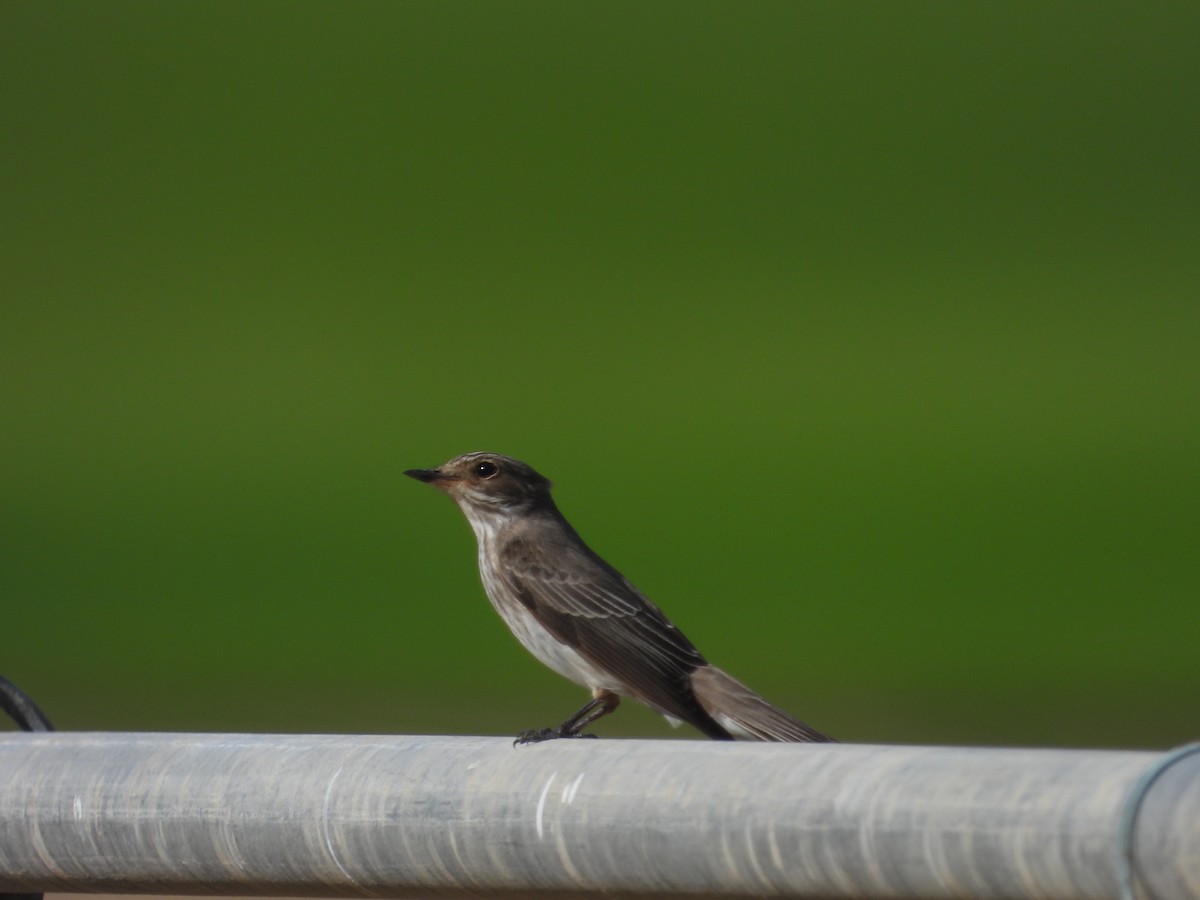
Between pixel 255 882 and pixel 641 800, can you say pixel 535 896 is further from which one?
pixel 255 882

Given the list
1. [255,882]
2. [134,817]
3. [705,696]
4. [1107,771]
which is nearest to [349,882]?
[255,882]

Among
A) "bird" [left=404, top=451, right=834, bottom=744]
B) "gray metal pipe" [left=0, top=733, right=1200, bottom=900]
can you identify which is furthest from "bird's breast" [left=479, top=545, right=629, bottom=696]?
"gray metal pipe" [left=0, top=733, right=1200, bottom=900]

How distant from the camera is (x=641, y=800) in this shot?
5.71ft

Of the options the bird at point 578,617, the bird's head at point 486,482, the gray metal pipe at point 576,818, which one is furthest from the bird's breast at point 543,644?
the gray metal pipe at point 576,818

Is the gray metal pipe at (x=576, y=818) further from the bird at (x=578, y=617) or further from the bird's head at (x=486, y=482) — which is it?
the bird's head at (x=486, y=482)

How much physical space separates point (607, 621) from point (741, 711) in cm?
64

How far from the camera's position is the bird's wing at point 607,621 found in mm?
4664

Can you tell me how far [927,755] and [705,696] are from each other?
Result: 10.2ft

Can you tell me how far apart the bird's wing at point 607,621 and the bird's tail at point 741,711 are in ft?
0.14

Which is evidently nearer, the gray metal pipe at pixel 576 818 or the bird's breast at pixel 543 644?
the gray metal pipe at pixel 576 818

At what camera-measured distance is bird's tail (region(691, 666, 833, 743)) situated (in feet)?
13.7

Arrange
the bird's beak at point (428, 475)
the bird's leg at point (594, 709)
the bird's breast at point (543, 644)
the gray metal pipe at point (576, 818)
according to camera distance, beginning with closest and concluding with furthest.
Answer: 1. the gray metal pipe at point (576, 818)
2. the bird's leg at point (594, 709)
3. the bird's breast at point (543, 644)
4. the bird's beak at point (428, 475)

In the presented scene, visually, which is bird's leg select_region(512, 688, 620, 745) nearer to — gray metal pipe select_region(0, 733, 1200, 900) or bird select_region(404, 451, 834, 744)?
bird select_region(404, 451, 834, 744)

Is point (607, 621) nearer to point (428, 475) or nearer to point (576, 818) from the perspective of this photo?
point (428, 475)
